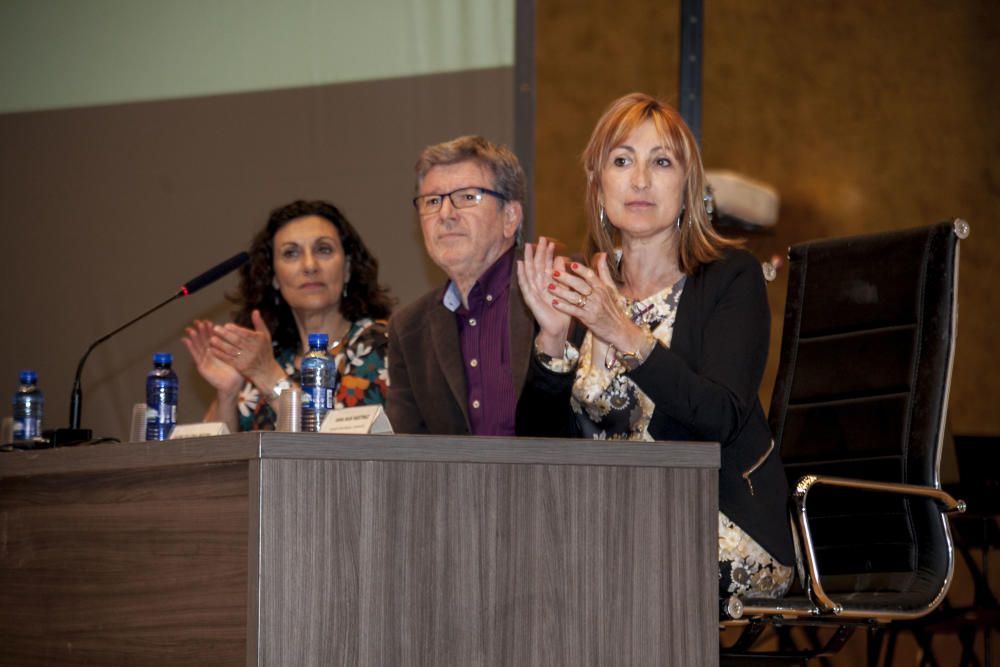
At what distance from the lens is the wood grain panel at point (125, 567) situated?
1543 millimetres

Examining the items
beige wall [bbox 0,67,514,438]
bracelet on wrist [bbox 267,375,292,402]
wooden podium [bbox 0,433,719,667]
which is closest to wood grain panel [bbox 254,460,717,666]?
wooden podium [bbox 0,433,719,667]

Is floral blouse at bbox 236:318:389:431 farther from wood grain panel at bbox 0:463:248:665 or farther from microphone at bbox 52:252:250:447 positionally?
wood grain panel at bbox 0:463:248:665

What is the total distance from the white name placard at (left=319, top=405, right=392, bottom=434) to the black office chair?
2.44 ft

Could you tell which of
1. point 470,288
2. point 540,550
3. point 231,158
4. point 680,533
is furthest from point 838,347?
point 231,158

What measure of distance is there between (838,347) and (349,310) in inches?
49.0

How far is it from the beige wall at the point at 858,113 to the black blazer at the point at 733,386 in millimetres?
3066

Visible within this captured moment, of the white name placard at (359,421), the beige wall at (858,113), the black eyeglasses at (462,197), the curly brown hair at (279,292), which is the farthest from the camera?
the beige wall at (858,113)

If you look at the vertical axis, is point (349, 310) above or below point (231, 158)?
below

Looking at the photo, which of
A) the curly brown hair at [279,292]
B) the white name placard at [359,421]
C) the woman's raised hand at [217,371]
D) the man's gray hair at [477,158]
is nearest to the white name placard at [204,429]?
the white name placard at [359,421]

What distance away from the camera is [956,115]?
578 cm

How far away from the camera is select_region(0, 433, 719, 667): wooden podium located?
4.87ft

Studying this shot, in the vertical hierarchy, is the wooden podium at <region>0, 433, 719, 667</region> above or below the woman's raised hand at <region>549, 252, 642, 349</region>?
below

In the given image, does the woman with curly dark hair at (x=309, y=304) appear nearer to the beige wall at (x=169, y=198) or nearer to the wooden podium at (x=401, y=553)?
the beige wall at (x=169, y=198)

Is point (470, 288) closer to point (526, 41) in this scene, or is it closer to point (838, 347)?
point (838, 347)
